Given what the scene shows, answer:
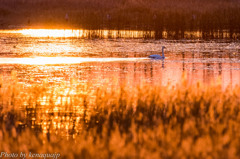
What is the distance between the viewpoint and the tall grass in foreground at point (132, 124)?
812cm

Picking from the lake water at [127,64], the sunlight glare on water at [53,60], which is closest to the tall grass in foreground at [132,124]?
the lake water at [127,64]

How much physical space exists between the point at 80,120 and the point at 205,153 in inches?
200

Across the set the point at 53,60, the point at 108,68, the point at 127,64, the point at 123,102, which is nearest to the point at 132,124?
the point at 123,102

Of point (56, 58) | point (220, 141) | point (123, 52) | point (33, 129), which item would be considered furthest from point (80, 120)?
point (123, 52)

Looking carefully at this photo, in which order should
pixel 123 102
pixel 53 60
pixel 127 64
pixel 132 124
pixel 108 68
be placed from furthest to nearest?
pixel 53 60
pixel 127 64
pixel 108 68
pixel 123 102
pixel 132 124

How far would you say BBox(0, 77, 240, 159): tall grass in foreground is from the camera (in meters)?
8.12

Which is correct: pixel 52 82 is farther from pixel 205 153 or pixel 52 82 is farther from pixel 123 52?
pixel 123 52

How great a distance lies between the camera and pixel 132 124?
9188mm

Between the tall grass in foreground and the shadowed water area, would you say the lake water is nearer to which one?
the shadowed water area

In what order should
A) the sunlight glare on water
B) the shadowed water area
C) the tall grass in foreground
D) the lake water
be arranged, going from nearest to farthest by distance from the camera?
the tall grass in foreground < the shadowed water area < the lake water < the sunlight glare on water

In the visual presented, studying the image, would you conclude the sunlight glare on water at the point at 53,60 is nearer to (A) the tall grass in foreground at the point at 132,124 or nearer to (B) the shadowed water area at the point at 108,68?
(B) the shadowed water area at the point at 108,68

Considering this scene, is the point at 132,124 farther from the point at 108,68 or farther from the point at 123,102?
the point at 108,68

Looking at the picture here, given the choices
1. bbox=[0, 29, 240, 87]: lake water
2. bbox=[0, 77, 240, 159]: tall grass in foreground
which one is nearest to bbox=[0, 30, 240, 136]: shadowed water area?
bbox=[0, 29, 240, 87]: lake water

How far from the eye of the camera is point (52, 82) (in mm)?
21297
